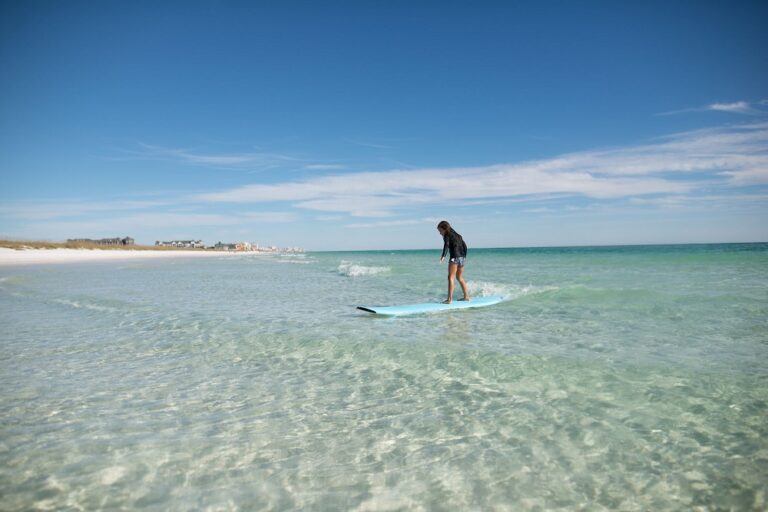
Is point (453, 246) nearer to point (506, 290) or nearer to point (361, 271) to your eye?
point (506, 290)

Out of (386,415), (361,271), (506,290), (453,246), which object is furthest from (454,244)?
(361,271)

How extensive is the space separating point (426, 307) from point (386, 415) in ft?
23.4

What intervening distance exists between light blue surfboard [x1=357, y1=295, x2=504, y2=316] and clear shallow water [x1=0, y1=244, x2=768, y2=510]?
4.73 ft

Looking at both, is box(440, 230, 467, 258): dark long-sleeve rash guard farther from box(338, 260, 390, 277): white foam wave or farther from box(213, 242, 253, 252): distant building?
box(213, 242, 253, 252): distant building

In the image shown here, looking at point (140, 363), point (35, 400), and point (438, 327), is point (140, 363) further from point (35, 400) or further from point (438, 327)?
point (438, 327)

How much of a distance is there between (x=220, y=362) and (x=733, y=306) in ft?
40.6

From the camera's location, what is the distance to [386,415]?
459 centimetres

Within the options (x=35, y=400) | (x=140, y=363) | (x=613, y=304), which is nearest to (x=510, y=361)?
(x=140, y=363)

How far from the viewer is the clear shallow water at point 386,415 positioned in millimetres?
3238

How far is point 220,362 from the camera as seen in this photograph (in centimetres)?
673

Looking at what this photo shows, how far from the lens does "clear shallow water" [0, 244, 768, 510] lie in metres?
3.24

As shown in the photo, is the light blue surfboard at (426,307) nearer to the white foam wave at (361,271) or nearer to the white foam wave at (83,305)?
the white foam wave at (83,305)

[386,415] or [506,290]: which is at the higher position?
[506,290]

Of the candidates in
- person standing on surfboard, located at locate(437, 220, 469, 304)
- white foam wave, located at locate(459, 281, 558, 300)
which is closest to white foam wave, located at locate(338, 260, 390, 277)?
white foam wave, located at locate(459, 281, 558, 300)
